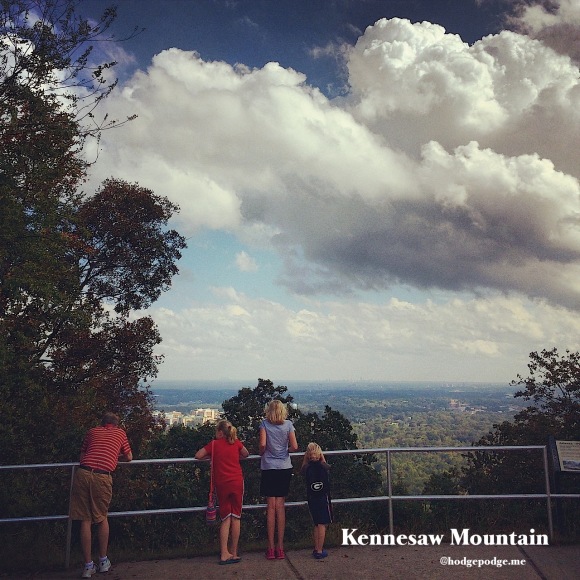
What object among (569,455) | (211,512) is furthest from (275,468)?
(569,455)

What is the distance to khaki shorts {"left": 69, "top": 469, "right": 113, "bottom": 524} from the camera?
5516 mm

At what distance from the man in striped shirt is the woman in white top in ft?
4.83

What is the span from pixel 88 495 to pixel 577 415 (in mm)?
18819

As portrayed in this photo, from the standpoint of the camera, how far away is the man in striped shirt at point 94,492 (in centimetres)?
549

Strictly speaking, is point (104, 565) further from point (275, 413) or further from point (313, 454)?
point (313, 454)

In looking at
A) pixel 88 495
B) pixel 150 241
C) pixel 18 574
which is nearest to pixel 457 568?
pixel 88 495

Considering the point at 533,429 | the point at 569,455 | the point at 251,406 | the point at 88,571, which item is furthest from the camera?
the point at 251,406

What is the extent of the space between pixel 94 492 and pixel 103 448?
443 mm

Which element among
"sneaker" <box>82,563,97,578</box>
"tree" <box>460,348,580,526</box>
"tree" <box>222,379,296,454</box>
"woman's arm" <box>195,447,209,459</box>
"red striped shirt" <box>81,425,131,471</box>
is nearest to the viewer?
"sneaker" <box>82,563,97,578</box>

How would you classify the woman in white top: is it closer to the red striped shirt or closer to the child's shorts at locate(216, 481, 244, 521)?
the child's shorts at locate(216, 481, 244, 521)

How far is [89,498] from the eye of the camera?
5.55 meters

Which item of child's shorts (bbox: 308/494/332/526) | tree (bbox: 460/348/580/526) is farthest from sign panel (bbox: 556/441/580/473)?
tree (bbox: 460/348/580/526)

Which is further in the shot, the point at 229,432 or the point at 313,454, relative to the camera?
the point at 313,454

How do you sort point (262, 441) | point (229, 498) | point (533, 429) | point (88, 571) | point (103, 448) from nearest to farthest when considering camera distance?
point (88, 571) → point (103, 448) → point (229, 498) → point (262, 441) → point (533, 429)
